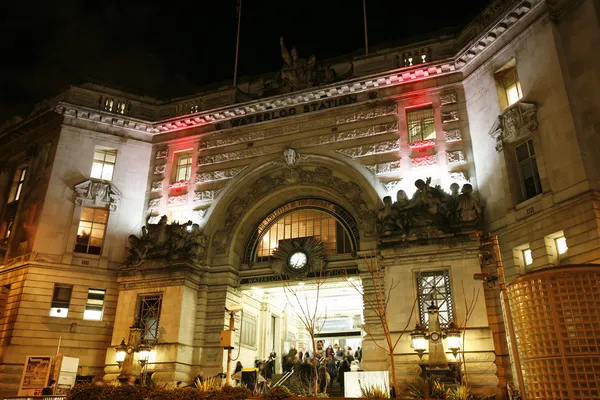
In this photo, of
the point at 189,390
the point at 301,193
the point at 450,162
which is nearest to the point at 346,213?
the point at 301,193

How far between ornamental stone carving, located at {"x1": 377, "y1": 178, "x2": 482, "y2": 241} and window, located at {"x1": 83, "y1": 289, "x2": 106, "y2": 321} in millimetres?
16462

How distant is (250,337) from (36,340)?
1135 cm

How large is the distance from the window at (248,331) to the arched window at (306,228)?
11.4 feet

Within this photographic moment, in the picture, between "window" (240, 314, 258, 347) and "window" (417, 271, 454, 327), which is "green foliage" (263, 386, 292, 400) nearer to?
"window" (417, 271, 454, 327)

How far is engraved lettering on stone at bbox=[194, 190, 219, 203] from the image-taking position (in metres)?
29.1

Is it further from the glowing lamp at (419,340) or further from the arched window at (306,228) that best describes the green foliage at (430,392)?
the arched window at (306,228)

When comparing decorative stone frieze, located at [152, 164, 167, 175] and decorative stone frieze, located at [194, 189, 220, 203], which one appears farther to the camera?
decorative stone frieze, located at [152, 164, 167, 175]

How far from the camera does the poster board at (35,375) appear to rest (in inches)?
877

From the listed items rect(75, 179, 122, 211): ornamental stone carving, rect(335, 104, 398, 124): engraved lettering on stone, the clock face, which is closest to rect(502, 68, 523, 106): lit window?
rect(335, 104, 398, 124): engraved lettering on stone

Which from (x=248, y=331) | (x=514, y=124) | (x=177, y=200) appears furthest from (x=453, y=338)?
(x=177, y=200)

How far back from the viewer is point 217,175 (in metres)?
29.6

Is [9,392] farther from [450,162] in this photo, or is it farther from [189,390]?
[450,162]

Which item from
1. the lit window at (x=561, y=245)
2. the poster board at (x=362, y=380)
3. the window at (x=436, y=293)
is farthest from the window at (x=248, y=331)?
the lit window at (x=561, y=245)

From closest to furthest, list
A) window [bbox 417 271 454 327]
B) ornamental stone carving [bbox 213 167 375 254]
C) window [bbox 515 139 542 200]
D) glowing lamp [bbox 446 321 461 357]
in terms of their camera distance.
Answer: glowing lamp [bbox 446 321 461 357] < window [bbox 515 139 542 200] < window [bbox 417 271 454 327] < ornamental stone carving [bbox 213 167 375 254]
